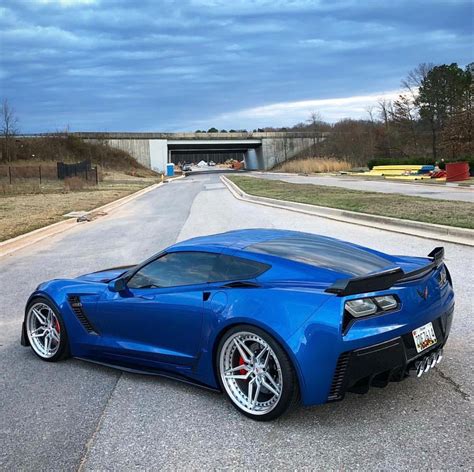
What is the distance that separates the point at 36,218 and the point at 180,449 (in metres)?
18.1

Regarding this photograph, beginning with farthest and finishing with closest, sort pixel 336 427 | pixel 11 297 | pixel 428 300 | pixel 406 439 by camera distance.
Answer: pixel 11 297, pixel 428 300, pixel 336 427, pixel 406 439

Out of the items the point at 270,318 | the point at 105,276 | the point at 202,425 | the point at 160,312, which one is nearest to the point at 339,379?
the point at 270,318

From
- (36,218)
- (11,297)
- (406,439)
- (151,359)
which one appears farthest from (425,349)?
(36,218)

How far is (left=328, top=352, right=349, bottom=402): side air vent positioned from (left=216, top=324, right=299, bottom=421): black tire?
0.24m

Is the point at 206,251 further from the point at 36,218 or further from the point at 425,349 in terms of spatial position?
the point at 36,218

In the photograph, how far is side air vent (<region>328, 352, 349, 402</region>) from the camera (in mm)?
3516

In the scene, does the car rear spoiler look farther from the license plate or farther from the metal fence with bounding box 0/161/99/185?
the metal fence with bounding box 0/161/99/185

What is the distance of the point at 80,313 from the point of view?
5141 millimetres

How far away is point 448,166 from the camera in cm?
3300

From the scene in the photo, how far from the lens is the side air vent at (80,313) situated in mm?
5082

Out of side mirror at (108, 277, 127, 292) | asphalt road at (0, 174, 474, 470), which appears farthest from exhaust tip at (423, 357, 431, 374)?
side mirror at (108, 277, 127, 292)

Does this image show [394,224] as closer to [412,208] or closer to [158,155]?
[412,208]

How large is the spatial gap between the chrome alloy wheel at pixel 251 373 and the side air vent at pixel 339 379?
0.35 meters

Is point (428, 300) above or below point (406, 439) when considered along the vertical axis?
above
